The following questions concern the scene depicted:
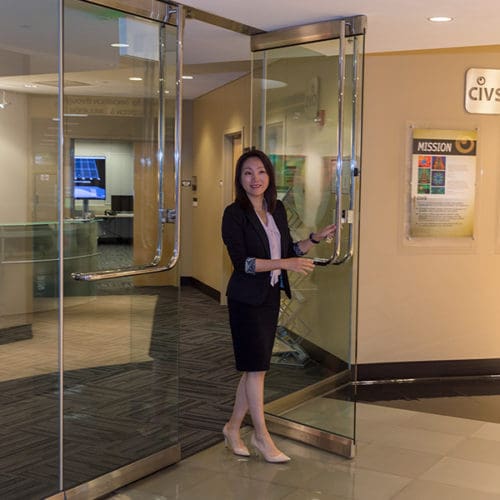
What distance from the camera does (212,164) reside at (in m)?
10.4

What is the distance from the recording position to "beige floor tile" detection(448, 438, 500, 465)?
14.6 ft

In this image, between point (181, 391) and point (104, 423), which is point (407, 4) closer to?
point (104, 423)

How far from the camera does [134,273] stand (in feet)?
12.6

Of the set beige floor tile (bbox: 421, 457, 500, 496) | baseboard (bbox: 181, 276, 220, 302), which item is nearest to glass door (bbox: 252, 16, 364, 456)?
beige floor tile (bbox: 421, 457, 500, 496)

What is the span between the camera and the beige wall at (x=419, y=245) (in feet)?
19.9

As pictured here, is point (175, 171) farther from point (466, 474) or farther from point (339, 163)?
point (466, 474)

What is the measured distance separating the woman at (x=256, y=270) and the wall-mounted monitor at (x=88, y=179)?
0.79 metres

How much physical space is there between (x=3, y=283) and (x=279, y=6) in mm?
2013

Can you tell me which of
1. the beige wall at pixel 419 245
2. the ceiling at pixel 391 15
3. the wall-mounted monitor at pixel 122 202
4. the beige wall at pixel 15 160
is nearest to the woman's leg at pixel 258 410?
the wall-mounted monitor at pixel 122 202

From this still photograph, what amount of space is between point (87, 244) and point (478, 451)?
8.32 ft

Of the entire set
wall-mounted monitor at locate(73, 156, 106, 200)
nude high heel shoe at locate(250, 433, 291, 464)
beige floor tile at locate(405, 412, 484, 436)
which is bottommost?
beige floor tile at locate(405, 412, 484, 436)

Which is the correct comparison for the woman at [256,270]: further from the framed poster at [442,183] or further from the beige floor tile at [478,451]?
the framed poster at [442,183]

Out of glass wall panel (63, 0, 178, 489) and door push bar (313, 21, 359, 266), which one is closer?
glass wall panel (63, 0, 178, 489)

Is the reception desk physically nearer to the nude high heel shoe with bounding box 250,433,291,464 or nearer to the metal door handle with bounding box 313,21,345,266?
the metal door handle with bounding box 313,21,345,266
